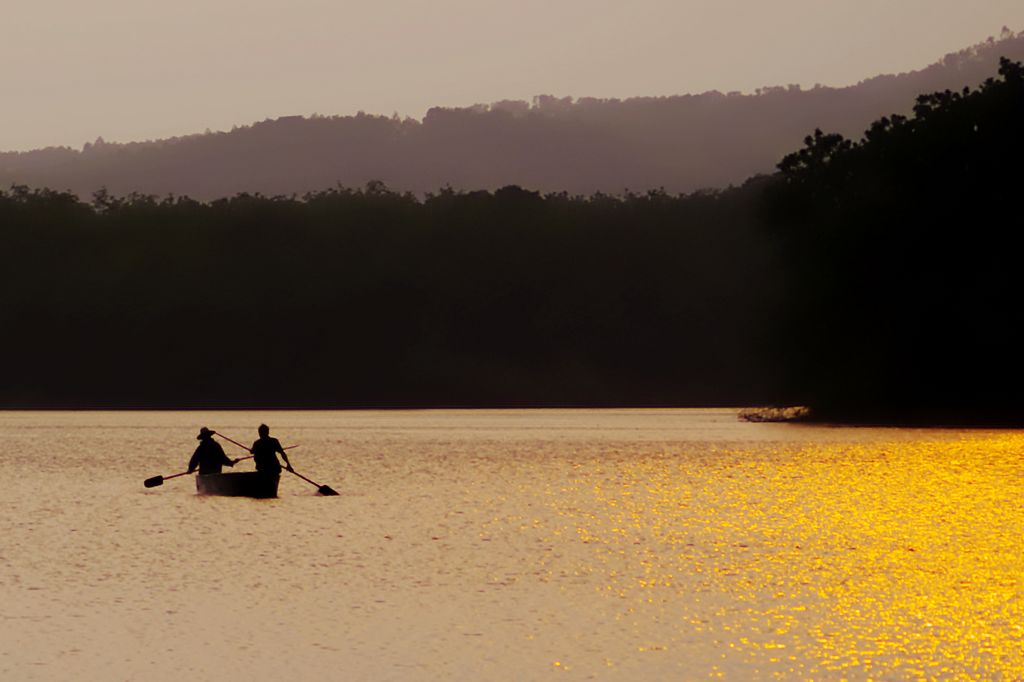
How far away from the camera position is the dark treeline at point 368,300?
162 m

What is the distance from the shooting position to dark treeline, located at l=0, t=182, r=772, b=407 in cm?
16225

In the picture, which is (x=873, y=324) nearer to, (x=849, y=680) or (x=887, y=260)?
(x=887, y=260)

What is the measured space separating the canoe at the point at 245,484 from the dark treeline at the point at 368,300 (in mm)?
118964

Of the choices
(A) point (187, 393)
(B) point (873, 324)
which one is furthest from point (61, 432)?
(B) point (873, 324)

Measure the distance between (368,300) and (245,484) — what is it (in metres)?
127

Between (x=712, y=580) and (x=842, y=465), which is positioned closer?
(x=712, y=580)

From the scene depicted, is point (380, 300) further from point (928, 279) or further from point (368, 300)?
point (928, 279)

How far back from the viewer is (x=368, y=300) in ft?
557

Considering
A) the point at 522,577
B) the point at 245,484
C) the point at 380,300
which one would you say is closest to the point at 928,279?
the point at 245,484

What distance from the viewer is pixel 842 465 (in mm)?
68438

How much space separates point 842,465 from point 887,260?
14999 mm

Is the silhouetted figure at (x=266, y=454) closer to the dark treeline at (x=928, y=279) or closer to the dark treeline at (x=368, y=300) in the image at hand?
the dark treeline at (x=928, y=279)

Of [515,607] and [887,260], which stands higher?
[887,260]

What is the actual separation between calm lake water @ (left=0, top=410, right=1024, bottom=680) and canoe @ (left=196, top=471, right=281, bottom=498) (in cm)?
52
